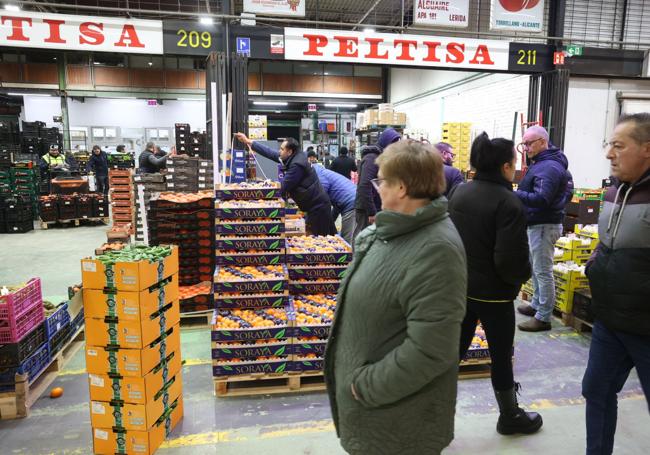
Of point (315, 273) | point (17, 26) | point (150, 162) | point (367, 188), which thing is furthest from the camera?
point (150, 162)

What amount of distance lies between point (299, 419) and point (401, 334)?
220 centimetres

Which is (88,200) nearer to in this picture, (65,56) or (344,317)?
(65,56)

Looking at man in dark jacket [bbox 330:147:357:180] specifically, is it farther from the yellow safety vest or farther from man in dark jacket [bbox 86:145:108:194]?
the yellow safety vest

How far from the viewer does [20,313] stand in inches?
138

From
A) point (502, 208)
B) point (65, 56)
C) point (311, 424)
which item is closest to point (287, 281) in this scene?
point (311, 424)

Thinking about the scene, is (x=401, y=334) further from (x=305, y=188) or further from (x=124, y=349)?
(x=305, y=188)

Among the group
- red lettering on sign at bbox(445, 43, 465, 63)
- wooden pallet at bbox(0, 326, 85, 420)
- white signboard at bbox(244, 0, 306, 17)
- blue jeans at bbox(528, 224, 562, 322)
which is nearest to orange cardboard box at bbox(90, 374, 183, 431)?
wooden pallet at bbox(0, 326, 85, 420)

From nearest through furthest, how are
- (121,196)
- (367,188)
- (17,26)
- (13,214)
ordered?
1. (367,188)
2. (17,26)
3. (13,214)
4. (121,196)

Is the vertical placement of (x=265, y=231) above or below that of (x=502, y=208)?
below

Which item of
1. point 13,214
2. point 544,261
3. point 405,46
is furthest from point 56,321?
point 13,214

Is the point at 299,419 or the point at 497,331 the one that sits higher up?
the point at 497,331

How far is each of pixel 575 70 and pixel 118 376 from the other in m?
11.2

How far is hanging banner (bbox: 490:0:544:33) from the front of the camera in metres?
8.25

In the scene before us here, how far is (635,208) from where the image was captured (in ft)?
6.89
